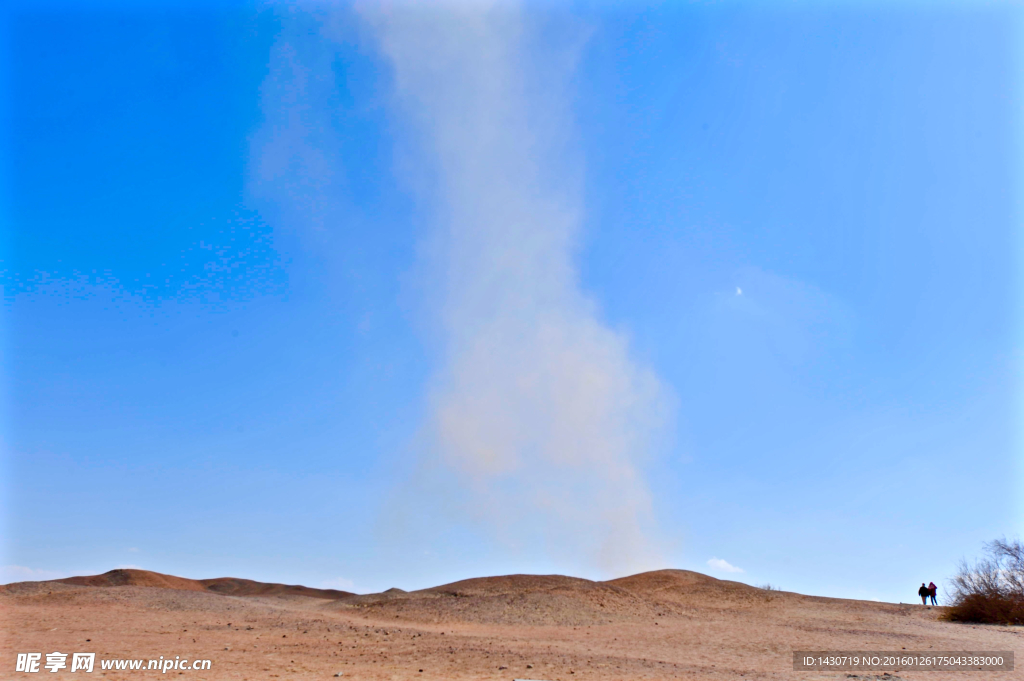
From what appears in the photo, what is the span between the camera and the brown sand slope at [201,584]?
137 ft

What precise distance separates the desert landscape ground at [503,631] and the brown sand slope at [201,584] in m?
9.05

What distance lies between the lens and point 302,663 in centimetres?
1327

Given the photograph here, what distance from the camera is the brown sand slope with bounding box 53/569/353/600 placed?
4169cm

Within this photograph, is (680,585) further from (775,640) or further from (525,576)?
(775,640)

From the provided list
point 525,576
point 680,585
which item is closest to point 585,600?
point 525,576

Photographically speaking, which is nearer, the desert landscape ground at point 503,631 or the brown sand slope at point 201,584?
the desert landscape ground at point 503,631

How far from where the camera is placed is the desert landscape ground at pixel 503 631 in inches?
516

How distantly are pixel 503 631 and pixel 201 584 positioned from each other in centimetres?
3772

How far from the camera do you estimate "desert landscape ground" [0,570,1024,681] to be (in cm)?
1311

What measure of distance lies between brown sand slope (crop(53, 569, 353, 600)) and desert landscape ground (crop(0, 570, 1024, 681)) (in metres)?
9.05

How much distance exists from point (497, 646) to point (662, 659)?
418cm

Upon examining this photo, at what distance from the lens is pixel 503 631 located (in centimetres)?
2073

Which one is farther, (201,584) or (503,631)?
(201,584)

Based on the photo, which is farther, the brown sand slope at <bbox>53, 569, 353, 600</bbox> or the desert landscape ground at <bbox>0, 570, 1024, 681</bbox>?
the brown sand slope at <bbox>53, 569, 353, 600</bbox>
